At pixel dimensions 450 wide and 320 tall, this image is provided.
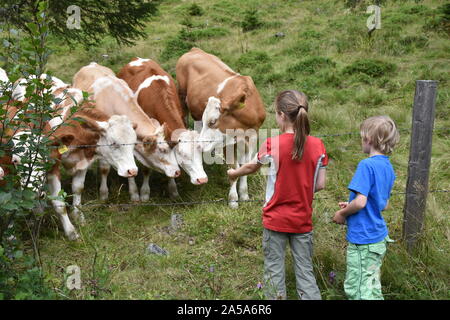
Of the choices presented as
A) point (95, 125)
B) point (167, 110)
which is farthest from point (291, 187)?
point (167, 110)

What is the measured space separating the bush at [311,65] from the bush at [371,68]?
18.6 inches

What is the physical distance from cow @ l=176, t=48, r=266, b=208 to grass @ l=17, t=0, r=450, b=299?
1.44ft

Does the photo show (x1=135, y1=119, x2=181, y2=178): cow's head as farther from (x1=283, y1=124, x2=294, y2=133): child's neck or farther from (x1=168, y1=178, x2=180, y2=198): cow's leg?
(x1=283, y1=124, x2=294, y2=133): child's neck

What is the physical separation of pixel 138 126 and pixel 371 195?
3.36 metres

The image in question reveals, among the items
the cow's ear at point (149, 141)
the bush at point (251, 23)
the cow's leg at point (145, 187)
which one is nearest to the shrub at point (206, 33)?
the bush at point (251, 23)

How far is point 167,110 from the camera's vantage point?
611cm

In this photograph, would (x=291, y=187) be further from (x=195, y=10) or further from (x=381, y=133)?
(x=195, y=10)

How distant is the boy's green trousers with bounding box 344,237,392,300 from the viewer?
3.17 metres

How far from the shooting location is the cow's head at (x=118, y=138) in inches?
209

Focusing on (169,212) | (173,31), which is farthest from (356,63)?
(173,31)

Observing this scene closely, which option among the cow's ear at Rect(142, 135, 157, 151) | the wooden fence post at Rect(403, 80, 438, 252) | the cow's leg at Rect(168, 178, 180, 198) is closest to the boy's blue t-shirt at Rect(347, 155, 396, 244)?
the wooden fence post at Rect(403, 80, 438, 252)

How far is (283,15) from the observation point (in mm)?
15156

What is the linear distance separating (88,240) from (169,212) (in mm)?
1043
